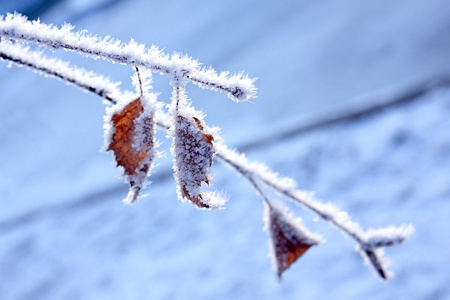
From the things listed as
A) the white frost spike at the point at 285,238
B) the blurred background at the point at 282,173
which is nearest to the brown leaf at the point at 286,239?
the white frost spike at the point at 285,238

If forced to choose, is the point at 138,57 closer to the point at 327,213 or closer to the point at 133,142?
the point at 133,142

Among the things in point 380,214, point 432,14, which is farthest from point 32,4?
point 380,214

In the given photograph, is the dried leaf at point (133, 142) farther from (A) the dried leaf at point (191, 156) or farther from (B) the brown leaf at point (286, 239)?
(B) the brown leaf at point (286, 239)

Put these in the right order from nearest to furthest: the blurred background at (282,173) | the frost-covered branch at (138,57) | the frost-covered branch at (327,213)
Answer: the frost-covered branch at (138,57)
the frost-covered branch at (327,213)
the blurred background at (282,173)

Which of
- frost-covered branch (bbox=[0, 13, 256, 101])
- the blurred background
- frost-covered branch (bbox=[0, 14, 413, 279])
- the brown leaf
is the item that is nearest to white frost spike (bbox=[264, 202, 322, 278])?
the brown leaf

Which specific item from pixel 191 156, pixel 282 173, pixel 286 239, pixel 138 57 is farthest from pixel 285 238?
pixel 282 173

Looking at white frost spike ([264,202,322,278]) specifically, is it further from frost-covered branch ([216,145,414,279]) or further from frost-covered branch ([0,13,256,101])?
frost-covered branch ([0,13,256,101])

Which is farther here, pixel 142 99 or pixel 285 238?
pixel 285 238
